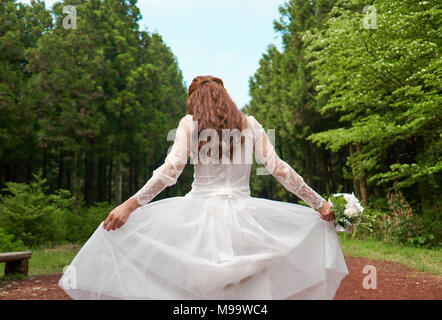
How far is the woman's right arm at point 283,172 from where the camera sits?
2.98m

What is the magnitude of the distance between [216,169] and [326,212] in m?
0.96

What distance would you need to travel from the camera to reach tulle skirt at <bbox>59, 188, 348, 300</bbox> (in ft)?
8.35

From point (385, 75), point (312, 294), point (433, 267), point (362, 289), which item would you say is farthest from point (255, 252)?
point (385, 75)

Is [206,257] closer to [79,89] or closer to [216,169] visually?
[216,169]

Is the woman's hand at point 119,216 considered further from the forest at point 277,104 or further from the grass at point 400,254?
the forest at point 277,104

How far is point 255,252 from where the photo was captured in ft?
8.71

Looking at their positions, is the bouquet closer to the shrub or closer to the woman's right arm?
the woman's right arm

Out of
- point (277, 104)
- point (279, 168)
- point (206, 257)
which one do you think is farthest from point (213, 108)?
point (277, 104)

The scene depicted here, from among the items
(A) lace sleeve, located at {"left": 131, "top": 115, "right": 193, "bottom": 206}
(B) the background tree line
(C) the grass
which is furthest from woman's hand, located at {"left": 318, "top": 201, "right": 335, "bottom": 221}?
(B) the background tree line

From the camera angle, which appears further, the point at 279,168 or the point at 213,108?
the point at 279,168

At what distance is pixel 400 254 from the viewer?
8898 mm

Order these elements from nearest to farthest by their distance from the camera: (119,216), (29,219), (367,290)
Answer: (119,216)
(367,290)
(29,219)

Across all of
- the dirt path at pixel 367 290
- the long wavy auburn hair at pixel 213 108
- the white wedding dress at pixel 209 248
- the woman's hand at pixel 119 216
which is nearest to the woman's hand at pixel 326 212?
the white wedding dress at pixel 209 248
